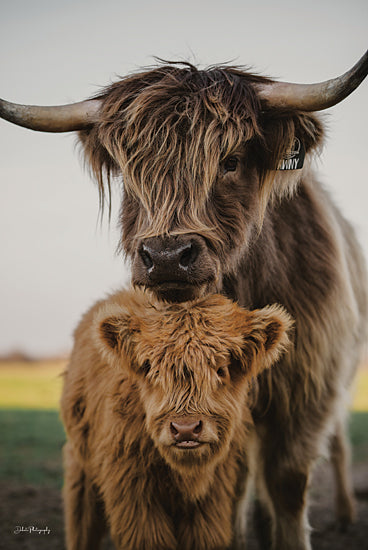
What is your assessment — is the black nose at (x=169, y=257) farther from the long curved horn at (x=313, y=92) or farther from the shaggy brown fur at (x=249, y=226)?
the long curved horn at (x=313, y=92)

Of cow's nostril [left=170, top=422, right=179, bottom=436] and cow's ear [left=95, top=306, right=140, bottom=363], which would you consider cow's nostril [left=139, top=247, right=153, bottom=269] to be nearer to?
cow's ear [left=95, top=306, right=140, bottom=363]

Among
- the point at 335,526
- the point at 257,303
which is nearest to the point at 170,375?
the point at 257,303

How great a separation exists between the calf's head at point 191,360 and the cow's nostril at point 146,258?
0.85 feet

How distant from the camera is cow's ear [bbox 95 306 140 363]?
313cm

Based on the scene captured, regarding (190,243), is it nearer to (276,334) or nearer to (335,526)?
(276,334)

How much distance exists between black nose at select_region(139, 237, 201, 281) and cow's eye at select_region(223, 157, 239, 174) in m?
0.61

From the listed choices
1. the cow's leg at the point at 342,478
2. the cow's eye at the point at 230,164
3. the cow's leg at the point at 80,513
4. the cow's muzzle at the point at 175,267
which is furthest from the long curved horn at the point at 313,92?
the cow's leg at the point at 342,478

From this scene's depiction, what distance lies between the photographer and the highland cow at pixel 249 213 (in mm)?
3201

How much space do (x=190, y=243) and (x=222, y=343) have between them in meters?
0.52

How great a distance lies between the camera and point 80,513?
4059 mm

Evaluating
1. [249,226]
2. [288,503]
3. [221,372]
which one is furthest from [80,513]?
[249,226]


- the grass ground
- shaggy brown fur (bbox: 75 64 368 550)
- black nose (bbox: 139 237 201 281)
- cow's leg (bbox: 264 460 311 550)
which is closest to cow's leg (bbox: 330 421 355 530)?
the grass ground

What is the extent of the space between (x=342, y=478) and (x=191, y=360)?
4.27m

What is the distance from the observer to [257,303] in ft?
12.9
